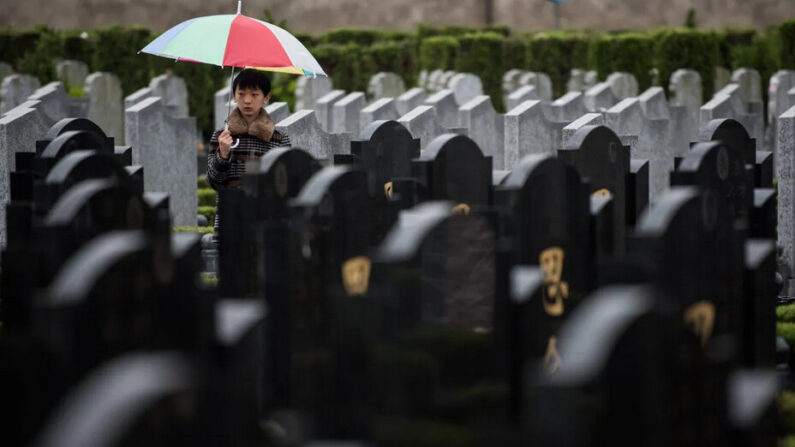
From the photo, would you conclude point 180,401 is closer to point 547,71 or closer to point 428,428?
point 428,428

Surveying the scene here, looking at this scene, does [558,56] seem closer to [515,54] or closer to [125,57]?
[515,54]

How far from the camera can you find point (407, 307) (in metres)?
4.07

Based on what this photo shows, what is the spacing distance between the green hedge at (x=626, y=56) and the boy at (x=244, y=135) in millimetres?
11232

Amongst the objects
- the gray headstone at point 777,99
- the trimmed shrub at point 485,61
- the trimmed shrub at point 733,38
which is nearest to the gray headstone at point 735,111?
the gray headstone at point 777,99

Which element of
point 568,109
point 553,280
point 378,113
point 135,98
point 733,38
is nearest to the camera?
point 553,280

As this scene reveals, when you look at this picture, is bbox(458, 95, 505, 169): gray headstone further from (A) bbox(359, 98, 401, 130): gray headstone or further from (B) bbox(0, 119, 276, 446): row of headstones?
(B) bbox(0, 119, 276, 446): row of headstones

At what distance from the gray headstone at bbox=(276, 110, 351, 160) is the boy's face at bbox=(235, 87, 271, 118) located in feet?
6.39

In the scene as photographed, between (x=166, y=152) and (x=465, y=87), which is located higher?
(x=166, y=152)

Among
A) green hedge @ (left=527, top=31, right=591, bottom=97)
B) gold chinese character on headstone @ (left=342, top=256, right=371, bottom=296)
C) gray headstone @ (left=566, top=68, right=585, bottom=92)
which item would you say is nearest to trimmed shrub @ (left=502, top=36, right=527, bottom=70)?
green hedge @ (left=527, top=31, right=591, bottom=97)

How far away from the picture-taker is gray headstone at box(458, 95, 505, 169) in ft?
36.2

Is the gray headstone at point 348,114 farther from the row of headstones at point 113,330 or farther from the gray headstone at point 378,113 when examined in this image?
the row of headstones at point 113,330

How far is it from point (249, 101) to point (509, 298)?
2822 millimetres

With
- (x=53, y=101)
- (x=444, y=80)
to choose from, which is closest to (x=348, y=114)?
(x=53, y=101)

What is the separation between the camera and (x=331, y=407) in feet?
13.0
